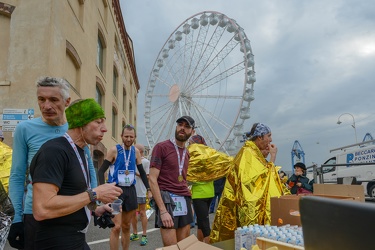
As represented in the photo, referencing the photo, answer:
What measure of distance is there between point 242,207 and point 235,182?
A: 10.6 inches

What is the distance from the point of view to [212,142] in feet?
54.0

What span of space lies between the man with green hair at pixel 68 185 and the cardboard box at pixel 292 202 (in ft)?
4.60

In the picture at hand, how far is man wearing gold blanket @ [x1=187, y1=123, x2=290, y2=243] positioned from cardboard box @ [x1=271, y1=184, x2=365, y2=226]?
0.97ft

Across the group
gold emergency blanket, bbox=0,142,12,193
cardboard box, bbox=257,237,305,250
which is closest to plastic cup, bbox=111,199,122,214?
cardboard box, bbox=257,237,305,250

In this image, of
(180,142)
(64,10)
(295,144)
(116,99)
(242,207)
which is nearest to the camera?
(242,207)

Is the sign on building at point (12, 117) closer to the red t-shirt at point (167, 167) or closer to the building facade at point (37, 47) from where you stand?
the building facade at point (37, 47)

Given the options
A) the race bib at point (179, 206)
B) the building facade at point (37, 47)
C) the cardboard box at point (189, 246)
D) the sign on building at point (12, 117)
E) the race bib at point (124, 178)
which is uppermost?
the building facade at point (37, 47)

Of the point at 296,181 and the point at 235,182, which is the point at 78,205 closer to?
the point at 235,182

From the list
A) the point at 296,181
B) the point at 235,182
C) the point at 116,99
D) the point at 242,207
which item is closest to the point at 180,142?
the point at 235,182

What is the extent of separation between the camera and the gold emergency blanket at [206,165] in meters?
4.20

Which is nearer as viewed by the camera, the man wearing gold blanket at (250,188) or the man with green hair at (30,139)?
the man with green hair at (30,139)

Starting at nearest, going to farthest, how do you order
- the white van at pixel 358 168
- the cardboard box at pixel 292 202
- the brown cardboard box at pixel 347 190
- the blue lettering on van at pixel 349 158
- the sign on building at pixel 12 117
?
the cardboard box at pixel 292 202 < the brown cardboard box at pixel 347 190 < the sign on building at pixel 12 117 < the white van at pixel 358 168 < the blue lettering on van at pixel 349 158

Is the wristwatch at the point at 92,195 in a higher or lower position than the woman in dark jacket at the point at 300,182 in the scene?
higher

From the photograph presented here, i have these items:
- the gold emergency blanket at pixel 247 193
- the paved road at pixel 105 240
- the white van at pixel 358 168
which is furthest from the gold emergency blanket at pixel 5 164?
the white van at pixel 358 168
